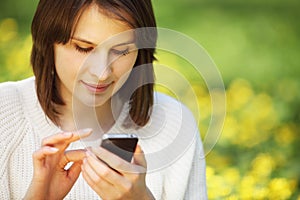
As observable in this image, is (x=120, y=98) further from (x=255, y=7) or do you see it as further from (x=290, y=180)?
(x=255, y=7)

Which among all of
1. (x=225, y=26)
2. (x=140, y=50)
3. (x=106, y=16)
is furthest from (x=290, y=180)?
(x=225, y=26)

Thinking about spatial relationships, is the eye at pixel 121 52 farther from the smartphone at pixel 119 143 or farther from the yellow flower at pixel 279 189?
the yellow flower at pixel 279 189

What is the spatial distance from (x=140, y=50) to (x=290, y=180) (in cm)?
108

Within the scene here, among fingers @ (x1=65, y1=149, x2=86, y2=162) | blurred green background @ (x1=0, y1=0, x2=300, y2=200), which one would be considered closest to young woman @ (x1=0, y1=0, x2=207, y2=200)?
fingers @ (x1=65, y1=149, x2=86, y2=162)

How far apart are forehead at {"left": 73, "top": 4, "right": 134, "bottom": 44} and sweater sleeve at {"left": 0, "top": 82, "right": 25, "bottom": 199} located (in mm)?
358

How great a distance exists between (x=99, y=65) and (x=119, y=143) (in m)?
0.26

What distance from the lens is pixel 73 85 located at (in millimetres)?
2176

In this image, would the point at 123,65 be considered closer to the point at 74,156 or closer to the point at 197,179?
the point at 74,156

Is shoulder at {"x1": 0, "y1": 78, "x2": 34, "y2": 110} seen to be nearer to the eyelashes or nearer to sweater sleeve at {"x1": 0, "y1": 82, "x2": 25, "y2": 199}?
sweater sleeve at {"x1": 0, "y1": 82, "x2": 25, "y2": 199}

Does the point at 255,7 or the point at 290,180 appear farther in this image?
the point at 255,7

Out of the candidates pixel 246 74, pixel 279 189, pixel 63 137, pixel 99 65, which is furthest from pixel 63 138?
pixel 246 74

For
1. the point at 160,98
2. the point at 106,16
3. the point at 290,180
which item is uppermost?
the point at 106,16

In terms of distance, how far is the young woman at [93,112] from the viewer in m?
1.96

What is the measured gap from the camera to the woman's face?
6.85 feet
